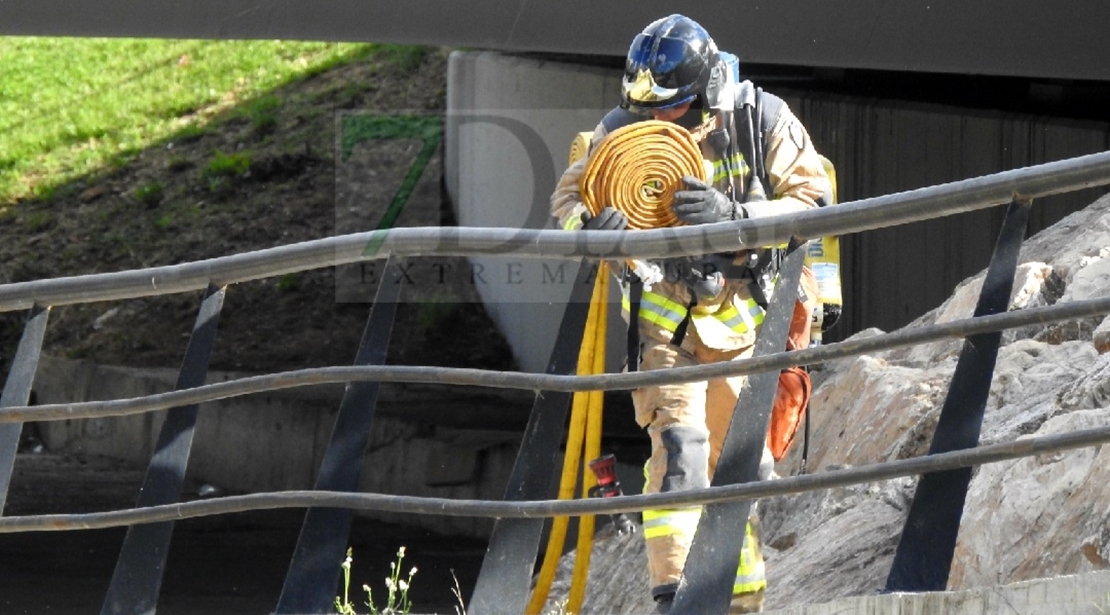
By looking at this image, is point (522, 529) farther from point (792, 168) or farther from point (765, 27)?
point (765, 27)

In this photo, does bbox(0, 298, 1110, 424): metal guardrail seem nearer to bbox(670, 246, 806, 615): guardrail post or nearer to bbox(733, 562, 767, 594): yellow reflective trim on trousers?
bbox(670, 246, 806, 615): guardrail post

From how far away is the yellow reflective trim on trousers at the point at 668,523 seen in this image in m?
4.20

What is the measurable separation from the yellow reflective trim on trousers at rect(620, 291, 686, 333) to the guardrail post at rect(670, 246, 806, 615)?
1.02 m

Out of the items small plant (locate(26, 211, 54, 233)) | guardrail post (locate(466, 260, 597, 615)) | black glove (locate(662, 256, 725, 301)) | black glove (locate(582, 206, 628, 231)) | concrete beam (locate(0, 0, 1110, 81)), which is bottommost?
guardrail post (locate(466, 260, 597, 615))

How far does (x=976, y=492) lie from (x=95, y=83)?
1833 centimetres

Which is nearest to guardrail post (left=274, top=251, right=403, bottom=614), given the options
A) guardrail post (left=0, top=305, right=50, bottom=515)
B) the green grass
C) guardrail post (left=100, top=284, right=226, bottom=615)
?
guardrail post (left=100, top=284, right=226, bottom=615)

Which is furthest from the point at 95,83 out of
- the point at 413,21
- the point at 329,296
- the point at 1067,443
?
the point at 1067,443

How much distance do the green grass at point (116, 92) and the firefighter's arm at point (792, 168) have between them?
1565 centimetres

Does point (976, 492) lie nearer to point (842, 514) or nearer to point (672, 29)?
point (842, 514)

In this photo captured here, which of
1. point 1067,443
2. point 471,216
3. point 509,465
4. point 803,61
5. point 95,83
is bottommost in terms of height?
point 1067,443

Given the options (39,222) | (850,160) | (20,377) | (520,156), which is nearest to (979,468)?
(20,377)

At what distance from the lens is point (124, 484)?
13.8 m

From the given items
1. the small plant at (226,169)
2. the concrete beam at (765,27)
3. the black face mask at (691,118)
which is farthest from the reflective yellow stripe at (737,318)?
the small plant at (226,169)

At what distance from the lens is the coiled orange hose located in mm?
4406
